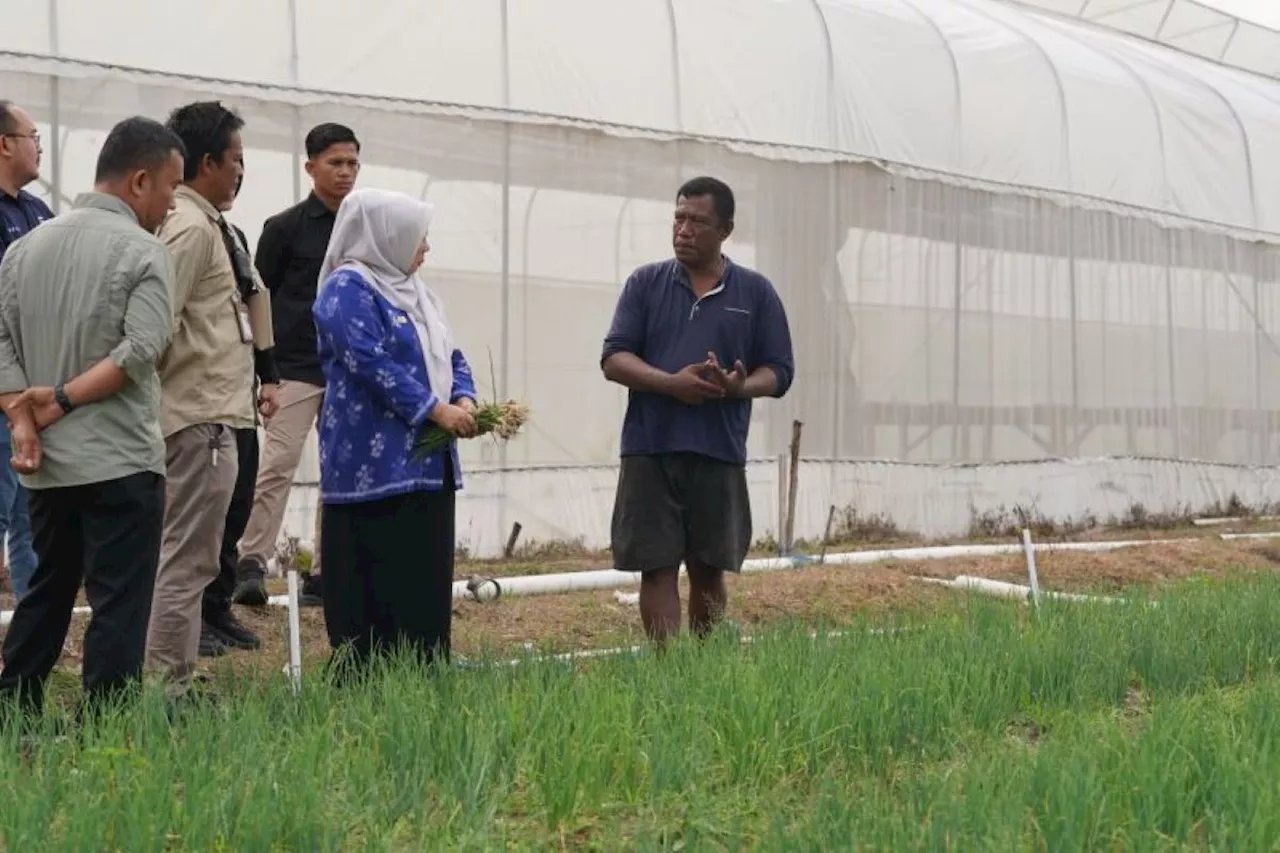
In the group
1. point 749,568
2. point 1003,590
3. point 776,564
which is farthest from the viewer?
point 776,564

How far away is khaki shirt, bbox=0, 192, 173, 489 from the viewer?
3.64 m

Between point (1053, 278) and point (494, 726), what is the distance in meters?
9.69

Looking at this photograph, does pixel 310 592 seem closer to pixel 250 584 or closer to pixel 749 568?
pixel 250 584

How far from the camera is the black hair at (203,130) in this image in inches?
173

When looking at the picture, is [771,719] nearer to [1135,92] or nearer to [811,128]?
[811,128]

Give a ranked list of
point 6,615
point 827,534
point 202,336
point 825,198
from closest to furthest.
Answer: point 202,336
point 6,615
point 827,534
point 825,198

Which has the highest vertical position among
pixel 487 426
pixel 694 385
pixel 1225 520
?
pixel 694 385

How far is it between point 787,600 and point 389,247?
3.12 metres

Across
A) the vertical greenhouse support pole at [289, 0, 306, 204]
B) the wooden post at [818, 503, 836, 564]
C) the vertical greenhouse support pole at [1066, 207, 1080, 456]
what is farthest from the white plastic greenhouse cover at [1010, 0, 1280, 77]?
the vertical greenhouse support pole at [289, 0, 306, 204]

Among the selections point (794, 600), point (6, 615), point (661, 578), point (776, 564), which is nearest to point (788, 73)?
point (776, 564)

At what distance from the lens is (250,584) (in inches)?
223

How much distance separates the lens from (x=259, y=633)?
17.8 ft

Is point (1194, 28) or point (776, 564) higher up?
point (1194, 28)

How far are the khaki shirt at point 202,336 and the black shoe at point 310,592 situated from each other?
1648 mm
